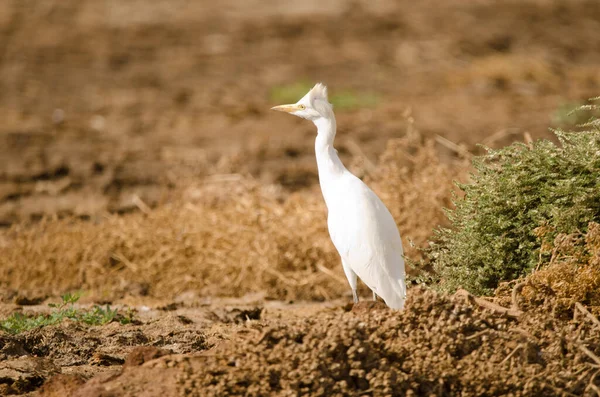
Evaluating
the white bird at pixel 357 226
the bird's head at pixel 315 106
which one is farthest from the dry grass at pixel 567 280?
the bird's head at pixel 315 106

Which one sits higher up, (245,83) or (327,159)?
(245,83)

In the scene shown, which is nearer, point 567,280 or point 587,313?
point 587,313

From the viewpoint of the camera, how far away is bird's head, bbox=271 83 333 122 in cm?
536

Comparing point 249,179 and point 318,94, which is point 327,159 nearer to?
point 318,94

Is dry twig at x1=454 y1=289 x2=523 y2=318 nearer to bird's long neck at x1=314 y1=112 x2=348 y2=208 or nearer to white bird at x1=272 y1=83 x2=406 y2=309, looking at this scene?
white bird at x1=272 y1=83 x2=406 y2=309

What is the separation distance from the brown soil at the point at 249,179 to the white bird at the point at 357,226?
21.3 inches

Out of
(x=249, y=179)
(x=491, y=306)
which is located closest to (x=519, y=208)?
(x=491, y=306)

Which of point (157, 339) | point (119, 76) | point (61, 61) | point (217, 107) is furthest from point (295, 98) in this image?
point (157, 339)

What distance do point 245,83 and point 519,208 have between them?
10.8 m

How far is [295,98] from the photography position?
43.6 ft

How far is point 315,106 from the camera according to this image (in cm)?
537

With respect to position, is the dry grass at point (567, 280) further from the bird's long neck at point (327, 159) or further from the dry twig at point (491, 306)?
the bird's long neck at point (327, 159)

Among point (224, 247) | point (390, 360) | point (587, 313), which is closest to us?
point (390, 360)

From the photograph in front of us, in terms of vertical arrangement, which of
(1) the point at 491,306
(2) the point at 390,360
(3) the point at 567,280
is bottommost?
(2) the point at 390,360
